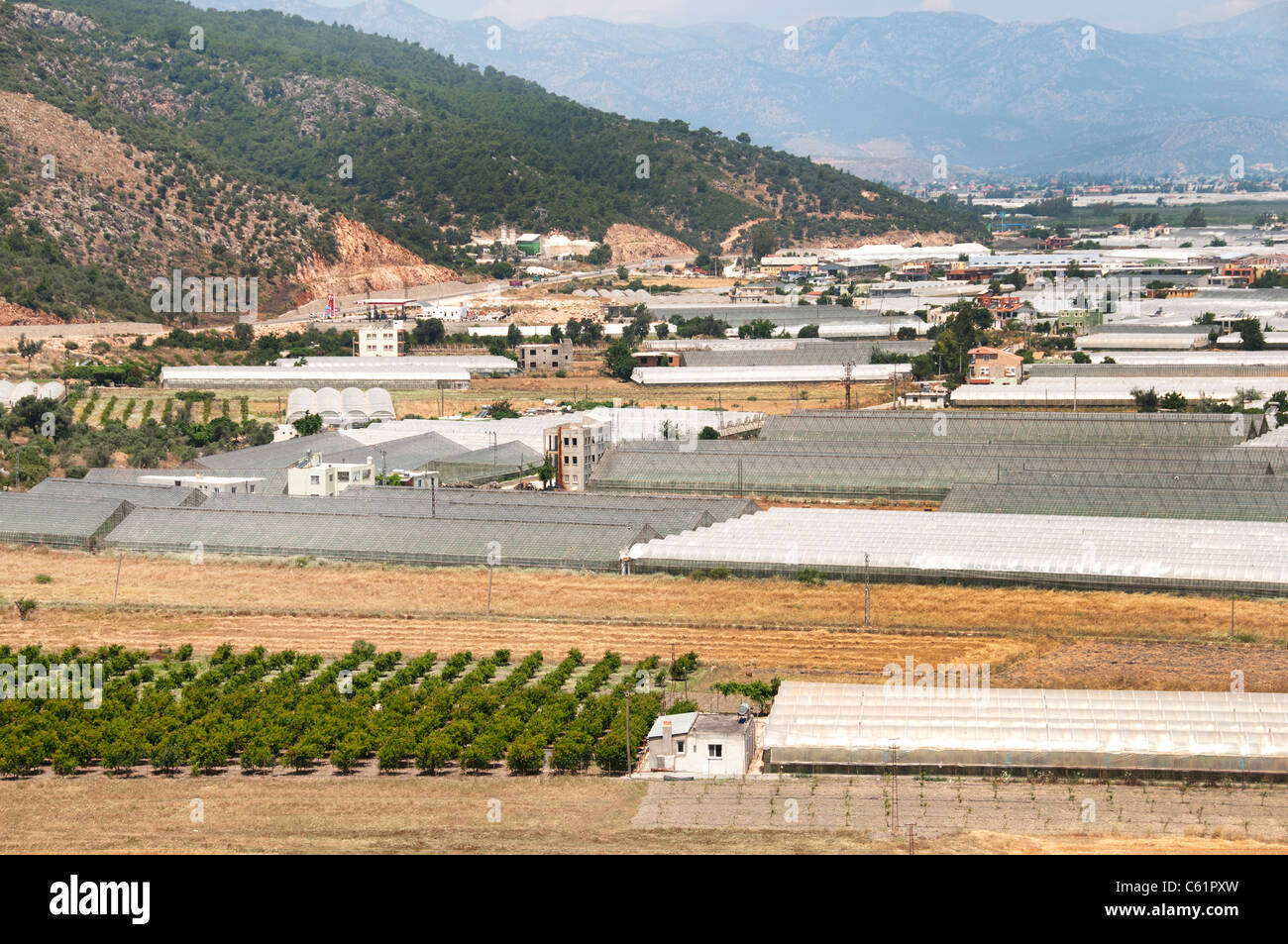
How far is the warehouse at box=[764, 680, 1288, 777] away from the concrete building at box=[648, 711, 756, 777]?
1.91 ft

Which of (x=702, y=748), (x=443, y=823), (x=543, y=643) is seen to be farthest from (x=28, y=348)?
(x=443, y=823)

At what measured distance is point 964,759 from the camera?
29594 millimetres

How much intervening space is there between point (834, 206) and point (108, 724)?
6854 inches

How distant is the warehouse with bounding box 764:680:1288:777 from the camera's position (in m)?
29.2

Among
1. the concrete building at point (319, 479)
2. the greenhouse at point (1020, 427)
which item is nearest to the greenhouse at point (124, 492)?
the concrete building at point (319, 479)

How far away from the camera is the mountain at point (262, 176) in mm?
112000

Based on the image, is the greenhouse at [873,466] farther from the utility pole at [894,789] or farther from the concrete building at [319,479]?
the utility pole at [894,789]

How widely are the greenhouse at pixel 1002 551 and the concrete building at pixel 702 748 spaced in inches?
607

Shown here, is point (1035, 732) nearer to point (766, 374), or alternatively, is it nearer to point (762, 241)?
point (766, 374)

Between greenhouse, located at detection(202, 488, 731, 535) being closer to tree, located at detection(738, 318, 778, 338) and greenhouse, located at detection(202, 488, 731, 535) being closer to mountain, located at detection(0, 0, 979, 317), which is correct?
mountain, located at detection(0, 0, 979, 317)

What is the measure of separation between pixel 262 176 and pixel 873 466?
89748mm

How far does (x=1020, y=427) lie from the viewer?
225 ft

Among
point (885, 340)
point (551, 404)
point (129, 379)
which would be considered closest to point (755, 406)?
point (551, 404)

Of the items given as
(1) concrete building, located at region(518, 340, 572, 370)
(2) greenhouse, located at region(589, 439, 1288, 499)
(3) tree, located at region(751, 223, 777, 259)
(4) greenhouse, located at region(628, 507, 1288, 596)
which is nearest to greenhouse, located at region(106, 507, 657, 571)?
(4) greenhouse, located at region(628, 507, 1288, 596)
